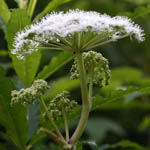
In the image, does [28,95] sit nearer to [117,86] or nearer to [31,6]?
[31,6]

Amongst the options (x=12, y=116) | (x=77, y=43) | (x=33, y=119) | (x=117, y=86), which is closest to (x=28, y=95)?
(x=77, y=43)

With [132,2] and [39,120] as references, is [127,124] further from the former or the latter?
[39,120]

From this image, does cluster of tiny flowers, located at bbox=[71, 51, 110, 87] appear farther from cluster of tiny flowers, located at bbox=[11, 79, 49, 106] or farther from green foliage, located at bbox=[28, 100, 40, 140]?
green foliage, located at bbox=[28, 100, 40, 140]

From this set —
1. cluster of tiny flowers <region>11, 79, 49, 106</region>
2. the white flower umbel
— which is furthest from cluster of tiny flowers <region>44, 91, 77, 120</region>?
the white flower umbel

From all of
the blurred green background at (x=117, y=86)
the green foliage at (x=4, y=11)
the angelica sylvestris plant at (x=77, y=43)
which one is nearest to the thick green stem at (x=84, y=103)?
the angelica sylvestris plant at (x=77, y=43)

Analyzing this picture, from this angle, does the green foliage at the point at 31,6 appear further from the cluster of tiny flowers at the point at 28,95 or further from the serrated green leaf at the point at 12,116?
the cluster of tiny flowers at the point at 28,95
